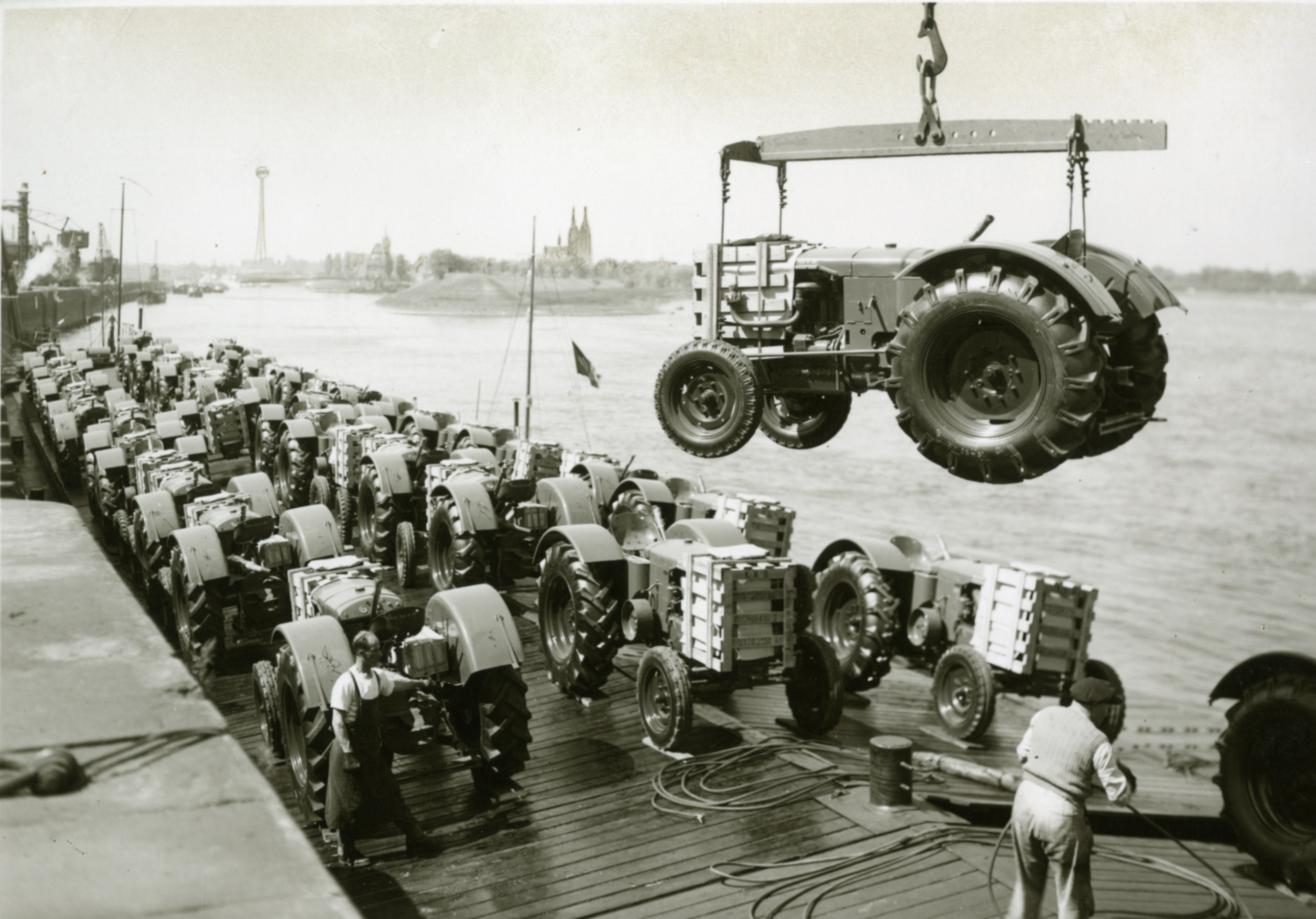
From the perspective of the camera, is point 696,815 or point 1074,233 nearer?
point 1074,233

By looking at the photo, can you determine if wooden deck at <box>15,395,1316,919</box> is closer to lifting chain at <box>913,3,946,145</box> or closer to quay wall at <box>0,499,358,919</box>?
quay wall at <box>0,499,358,919</box>

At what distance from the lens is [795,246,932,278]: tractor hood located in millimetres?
5062

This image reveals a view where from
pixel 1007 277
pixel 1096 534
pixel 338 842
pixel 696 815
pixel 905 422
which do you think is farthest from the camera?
pixel 1096 534

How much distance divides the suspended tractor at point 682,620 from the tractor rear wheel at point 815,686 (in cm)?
1

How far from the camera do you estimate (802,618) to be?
903 cm

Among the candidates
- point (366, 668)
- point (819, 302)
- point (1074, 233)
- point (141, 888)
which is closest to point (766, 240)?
point (819, 302)

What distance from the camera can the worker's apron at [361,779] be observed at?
6672 millimetres

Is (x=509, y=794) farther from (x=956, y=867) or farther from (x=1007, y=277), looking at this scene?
(x=1007, y=277)

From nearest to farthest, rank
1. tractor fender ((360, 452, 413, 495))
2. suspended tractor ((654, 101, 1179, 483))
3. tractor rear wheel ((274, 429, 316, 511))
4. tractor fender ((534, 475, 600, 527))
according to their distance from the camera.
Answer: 1. suspended tractor ((654, 101, 1179, 483))
2. tractor fender ((534, 475, 600, 527))
3. tractor fender ((360, 452, 413, 495))
4. tractor rear wheel ((274, 429, 316, 511))

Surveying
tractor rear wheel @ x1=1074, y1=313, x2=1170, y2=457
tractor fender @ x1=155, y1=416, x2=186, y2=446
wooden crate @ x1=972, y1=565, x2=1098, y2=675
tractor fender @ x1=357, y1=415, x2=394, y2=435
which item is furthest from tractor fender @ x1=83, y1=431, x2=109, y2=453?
tractor rear wheel @ x1=1074, y1=313, x2=1170, y2=457

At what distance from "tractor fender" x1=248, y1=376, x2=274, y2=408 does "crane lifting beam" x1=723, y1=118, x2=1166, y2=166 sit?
17.4m

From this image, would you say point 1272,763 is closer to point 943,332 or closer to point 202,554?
point 943,332

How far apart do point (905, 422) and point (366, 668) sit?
12.5 ft

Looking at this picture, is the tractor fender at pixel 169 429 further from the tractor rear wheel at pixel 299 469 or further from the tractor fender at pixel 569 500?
the tractor fender at pixel 569 500
